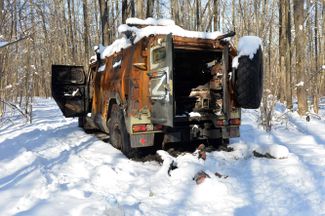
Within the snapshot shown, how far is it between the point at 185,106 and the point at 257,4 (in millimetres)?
5211

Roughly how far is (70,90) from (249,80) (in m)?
5.91

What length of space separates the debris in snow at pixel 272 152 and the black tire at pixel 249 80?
0.82 meters

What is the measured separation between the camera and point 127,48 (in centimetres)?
725

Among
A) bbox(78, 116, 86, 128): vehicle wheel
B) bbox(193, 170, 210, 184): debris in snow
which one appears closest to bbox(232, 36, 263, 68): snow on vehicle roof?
→ bbox(193, 170, 210, 184): debris in snow

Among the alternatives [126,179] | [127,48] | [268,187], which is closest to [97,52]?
[127,48]

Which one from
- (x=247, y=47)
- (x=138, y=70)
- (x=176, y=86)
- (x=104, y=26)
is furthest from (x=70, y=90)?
(x=104, y=26)

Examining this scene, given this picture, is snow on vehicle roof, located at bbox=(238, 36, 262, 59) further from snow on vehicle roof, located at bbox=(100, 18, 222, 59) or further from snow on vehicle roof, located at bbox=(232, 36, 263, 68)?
snow on vehicle roof, located at bbox=(100, 18, 222, 59)

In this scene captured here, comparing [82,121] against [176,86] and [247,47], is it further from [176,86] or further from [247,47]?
[247,47]

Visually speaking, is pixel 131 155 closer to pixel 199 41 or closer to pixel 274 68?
pixel 199 41

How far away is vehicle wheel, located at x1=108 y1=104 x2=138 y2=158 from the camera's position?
699 centimetres

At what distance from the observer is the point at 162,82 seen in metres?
6.10

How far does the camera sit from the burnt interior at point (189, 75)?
7.75 meters

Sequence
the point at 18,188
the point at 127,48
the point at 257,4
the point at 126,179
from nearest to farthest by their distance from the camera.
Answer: the point at 18,188, the point at 126,179, the point at 127,48, the point at 257,4

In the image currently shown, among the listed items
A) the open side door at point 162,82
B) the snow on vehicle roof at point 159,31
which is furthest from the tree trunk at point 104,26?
the open side door at point 162,82
